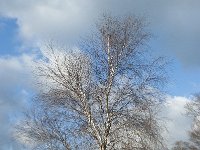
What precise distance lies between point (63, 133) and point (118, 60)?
4.03m

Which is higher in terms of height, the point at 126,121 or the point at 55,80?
the point at 55,80

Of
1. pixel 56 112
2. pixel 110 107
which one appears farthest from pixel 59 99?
pixel 110 107

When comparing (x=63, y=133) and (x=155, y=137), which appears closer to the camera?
(x=155, y=137)

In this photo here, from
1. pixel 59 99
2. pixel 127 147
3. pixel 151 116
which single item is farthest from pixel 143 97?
pixel 59 99

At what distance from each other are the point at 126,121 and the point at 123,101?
820 mm

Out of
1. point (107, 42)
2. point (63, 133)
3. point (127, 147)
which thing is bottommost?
point (127, 147)

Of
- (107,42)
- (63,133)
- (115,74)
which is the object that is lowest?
(63,133)

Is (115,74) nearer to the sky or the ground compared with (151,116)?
nearer to the sky

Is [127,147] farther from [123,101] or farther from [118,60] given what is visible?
[118,60]

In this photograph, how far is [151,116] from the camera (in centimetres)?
2022

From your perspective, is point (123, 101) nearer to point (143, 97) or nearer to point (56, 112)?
point (143, 97)

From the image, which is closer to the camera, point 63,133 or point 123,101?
point 123,101

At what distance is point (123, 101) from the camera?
20625 mm

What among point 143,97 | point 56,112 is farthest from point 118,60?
point 56,112
